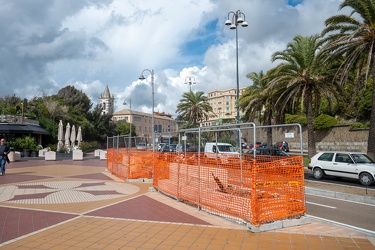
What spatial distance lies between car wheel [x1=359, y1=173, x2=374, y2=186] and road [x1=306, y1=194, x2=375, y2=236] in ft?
13.2

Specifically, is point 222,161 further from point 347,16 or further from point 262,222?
point 347,16

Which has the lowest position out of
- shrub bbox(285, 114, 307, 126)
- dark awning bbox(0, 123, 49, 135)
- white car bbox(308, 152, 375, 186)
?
white car bbox(308, 152, 375, 186)

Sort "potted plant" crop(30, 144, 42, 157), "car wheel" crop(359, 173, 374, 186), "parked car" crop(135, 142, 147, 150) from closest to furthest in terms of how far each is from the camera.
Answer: "car wheel" crop(359, 173, 374, 186) → "parked car" crop(135, 142, 147, 150) → "potted plant" crop(30, 144, 42, 157)

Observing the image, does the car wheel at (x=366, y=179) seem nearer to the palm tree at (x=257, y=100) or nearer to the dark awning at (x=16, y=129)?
the palm tree at (x=257, y=100)

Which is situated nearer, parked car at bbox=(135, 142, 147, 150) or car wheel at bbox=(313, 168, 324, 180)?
parked car at bbox=(135, 142, 147, 150)

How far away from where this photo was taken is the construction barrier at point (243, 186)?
648 cm

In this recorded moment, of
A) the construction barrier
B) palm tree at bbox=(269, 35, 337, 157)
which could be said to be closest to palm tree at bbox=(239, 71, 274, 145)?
palm tree at bbox=(269, 35, 337, 157)

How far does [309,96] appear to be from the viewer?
75.4 feet

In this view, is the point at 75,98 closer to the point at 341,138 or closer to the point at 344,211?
the point at 341,138

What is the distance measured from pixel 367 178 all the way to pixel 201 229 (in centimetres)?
1063

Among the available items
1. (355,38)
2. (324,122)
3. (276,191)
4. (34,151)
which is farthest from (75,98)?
(276,191)

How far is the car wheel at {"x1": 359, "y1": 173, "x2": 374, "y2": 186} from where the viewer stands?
13727 mm

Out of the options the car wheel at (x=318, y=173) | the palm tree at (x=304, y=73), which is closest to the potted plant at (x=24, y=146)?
the palm tree at (x=304, y=73)

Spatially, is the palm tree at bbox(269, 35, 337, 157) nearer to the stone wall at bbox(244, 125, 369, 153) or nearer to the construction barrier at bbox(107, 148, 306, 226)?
the stone wall at bbox(244, 125, 369, 153)
